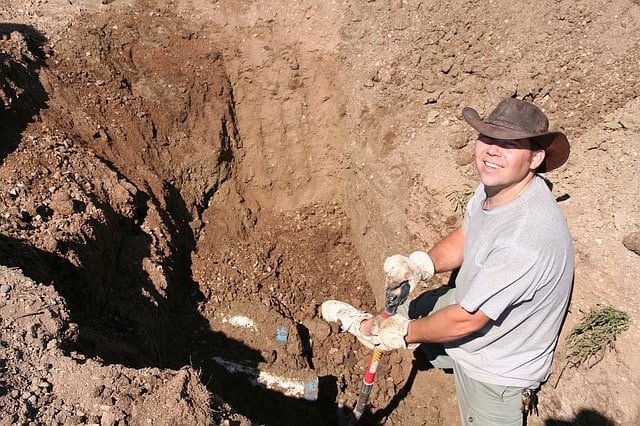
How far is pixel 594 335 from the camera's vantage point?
327 centimetres

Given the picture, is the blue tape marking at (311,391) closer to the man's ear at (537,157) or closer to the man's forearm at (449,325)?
the man's forearm at (449,325)

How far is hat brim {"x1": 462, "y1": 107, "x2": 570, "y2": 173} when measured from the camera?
2326 millimetres

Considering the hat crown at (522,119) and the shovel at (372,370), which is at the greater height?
the hat crown at (522,119)

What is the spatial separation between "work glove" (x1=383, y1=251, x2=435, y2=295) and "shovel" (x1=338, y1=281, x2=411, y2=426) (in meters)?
0.03

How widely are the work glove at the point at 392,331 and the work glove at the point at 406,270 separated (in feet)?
0.86

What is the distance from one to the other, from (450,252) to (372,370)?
44.9 inches

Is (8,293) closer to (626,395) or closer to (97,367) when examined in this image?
(97,367)

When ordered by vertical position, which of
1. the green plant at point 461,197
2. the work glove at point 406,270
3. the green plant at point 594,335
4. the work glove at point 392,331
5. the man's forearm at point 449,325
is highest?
the man's forearm at point 449,325

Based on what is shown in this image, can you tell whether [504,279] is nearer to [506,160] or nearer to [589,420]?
[506,160]

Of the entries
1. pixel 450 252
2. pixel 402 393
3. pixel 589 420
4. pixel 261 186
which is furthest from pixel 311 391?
pixel 261 186

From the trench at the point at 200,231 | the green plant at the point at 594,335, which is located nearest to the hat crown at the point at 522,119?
the green plant at the point at 594,335

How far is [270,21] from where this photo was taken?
17.1 feet

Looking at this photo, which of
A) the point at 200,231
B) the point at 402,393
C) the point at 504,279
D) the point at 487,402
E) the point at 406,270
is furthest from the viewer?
the point at 200,231

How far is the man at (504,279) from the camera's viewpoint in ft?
7.67
